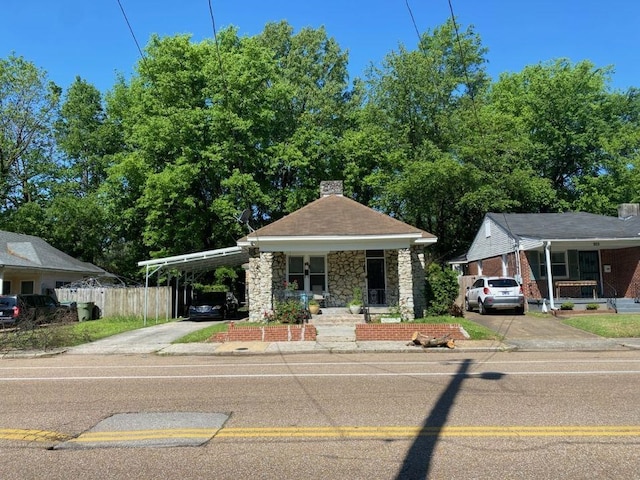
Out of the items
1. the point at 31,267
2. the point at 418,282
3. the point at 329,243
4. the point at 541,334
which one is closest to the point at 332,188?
the point at 329,243

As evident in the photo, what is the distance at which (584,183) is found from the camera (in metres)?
38.5

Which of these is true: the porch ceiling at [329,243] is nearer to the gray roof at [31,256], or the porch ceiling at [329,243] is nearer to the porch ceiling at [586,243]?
the porch ceiling at [586,243]

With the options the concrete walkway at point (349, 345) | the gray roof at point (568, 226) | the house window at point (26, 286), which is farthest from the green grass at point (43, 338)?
the gray roof at point (568, 226)

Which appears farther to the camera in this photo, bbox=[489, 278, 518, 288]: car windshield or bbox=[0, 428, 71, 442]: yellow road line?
bbox=[489, 278, 518, 288]: car windshield

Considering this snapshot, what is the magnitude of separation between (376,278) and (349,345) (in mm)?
7051

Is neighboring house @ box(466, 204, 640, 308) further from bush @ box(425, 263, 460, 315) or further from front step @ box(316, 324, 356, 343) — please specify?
front step @ box(316, 324, 356, 343)

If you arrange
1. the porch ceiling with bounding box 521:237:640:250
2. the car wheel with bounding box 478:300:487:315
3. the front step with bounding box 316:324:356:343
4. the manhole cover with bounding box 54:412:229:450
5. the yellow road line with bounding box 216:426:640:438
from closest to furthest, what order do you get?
the manhole cover with bounding box 54:412:229:450 < the yellow road line with bounding box 216:426:640:438 < the front step with bounding box 316:324:356:343 < the porch ceiling with bounding box 521:237:640:250 < the car wheel with bounding box 478:300:487:315

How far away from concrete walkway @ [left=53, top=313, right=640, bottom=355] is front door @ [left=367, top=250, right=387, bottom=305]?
16.1 feet

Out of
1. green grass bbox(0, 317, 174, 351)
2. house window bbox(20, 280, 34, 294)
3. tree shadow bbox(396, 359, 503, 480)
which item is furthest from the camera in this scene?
house window bbox(20, 280, 34, 294)

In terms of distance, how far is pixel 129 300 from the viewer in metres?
26.7

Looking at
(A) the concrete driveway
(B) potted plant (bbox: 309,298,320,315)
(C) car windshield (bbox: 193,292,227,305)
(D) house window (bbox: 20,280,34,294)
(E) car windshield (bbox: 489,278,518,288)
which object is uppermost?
(D) house window (bbox: 20,280,34,294)

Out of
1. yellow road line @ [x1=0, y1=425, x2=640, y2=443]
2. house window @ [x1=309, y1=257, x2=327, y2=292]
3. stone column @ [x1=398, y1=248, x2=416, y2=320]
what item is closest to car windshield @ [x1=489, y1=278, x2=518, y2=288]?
stone column @ [x1=398, y1=248, x2=416, y2=320]

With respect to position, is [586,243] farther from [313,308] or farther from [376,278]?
[313,308]

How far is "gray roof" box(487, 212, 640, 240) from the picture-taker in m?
23.0
